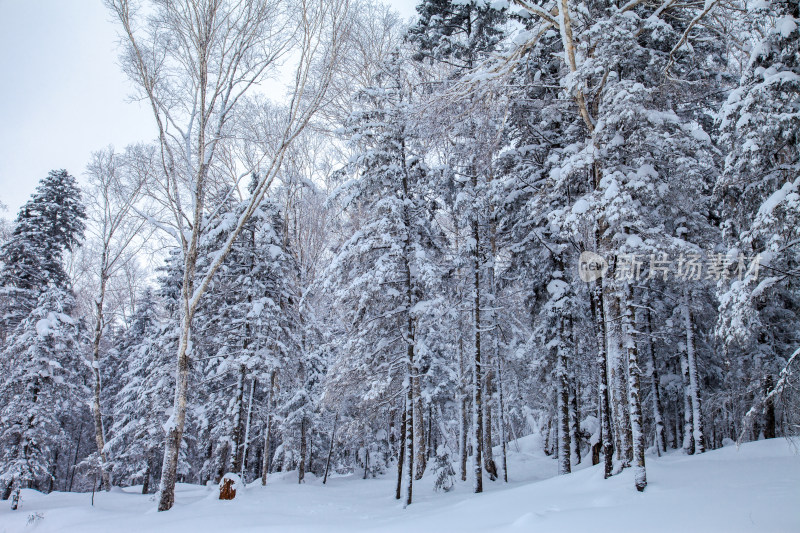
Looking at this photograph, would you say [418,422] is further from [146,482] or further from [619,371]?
[146,482]

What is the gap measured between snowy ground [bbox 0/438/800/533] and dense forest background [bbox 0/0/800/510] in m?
0.82

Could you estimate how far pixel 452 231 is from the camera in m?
14.7

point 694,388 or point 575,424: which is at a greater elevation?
point 694,388

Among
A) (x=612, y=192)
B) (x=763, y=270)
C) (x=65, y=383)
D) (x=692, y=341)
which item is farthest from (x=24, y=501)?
(x=692, y=341)

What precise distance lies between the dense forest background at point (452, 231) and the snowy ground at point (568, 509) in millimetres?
816

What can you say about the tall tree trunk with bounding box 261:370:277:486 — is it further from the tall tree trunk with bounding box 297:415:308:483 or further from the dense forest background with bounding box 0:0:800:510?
the tall tree trunk with bounding box 297:415:308:483

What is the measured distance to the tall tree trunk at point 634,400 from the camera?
6.96 metres

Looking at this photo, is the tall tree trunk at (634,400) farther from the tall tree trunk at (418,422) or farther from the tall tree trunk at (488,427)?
the tall tree trunk at (488,427)

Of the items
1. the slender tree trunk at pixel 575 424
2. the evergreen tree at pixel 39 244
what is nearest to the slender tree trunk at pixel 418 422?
the slender tree trunk at pixel 575 424

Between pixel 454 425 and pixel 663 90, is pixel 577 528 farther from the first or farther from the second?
pixel 454 425

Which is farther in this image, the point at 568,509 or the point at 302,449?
the point at 302,449

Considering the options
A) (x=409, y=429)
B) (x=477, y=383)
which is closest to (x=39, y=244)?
(x=409, y=429)

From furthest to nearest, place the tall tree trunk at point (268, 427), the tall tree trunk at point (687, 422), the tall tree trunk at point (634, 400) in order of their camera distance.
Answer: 1. the tall tree trunk at point (268, 427)
2. the tall tree trunk at point (687, 422)
3. the tall tree trunk at point (634, 400)

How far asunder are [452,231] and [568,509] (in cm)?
969
